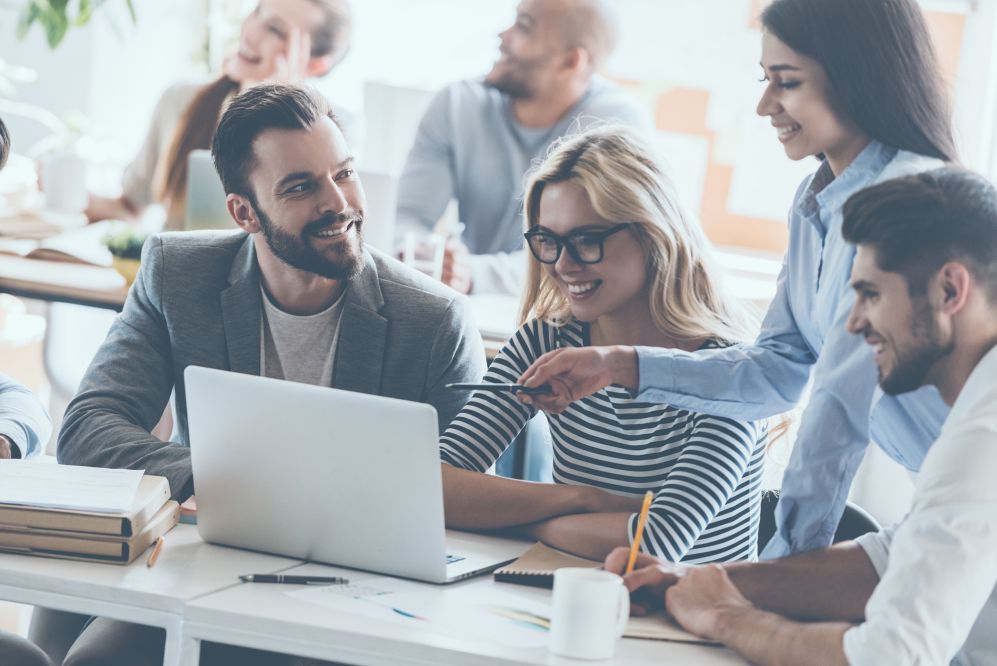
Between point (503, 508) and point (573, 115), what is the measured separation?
237 cm

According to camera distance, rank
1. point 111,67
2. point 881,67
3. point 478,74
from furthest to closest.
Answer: point 111,67, point 478,74, point 881,67

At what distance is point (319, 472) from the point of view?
1.40 meters

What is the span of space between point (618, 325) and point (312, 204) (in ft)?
1.83

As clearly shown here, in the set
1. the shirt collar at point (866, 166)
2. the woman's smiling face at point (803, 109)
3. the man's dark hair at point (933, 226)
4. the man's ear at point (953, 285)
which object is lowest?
the man's ear at point (953, 285)

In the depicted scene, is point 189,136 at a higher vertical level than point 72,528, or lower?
higher

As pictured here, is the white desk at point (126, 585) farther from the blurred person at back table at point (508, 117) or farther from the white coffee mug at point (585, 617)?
the blurred person at back table at point (508, 117)

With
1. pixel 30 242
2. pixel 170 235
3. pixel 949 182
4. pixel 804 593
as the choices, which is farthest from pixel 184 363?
pixel 30 242

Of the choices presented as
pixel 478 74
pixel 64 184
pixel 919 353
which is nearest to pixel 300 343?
pixel 919 353

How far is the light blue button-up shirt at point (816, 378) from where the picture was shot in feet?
4.78

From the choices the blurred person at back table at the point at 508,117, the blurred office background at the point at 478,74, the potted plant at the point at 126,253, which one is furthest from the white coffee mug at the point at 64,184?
the blurred person at back table at the point at 508,117

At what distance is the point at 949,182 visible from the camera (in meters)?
1.28

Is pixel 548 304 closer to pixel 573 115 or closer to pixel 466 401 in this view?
pixel 466 401

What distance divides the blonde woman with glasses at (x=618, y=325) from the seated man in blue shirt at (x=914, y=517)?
0.32m

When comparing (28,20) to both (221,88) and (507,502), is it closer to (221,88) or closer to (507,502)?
(221,88)
